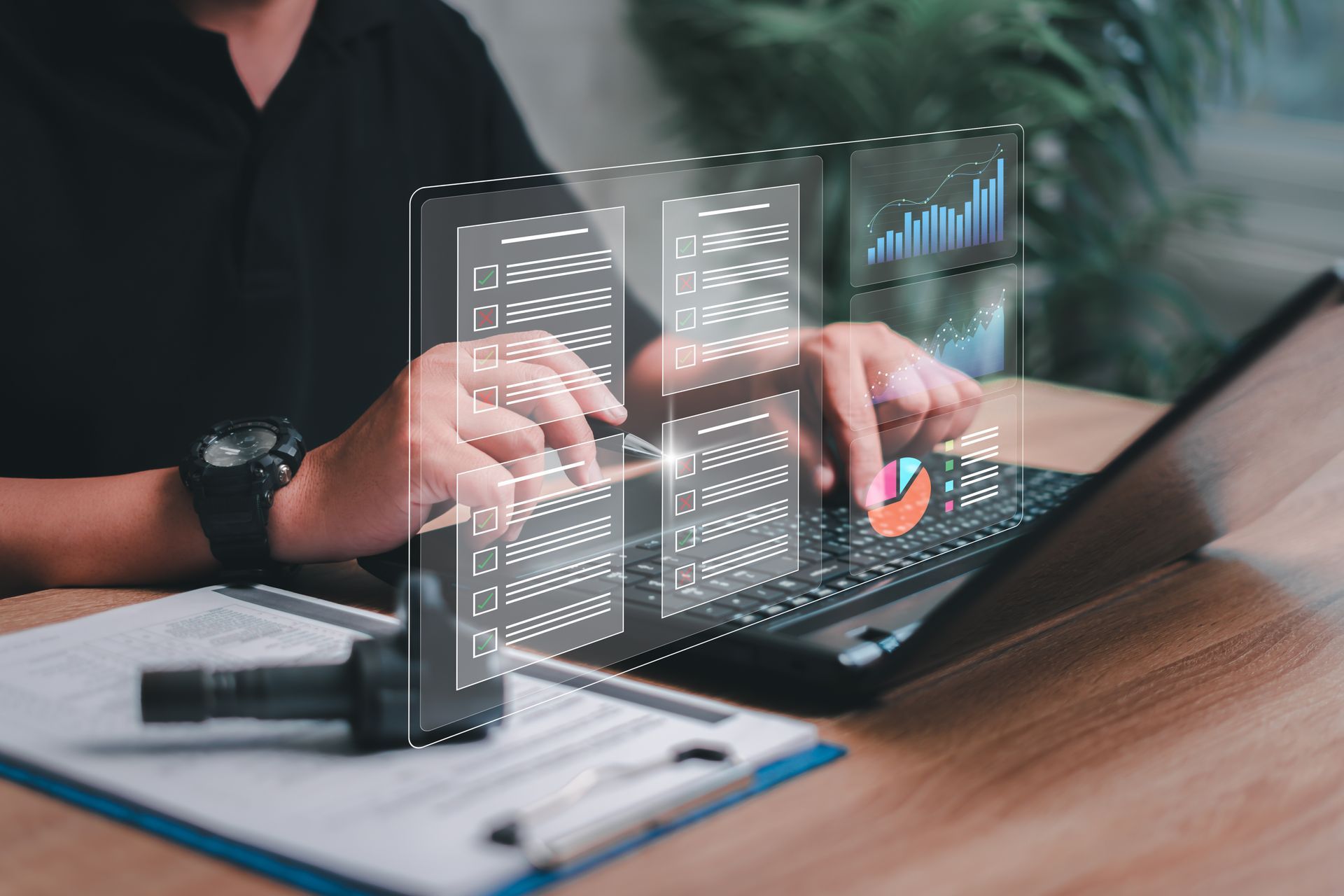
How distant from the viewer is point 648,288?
0.43 meters

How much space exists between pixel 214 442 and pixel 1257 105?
2288mm

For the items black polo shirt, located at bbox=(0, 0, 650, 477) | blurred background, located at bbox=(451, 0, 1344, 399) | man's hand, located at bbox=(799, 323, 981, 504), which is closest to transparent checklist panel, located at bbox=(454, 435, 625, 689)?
man's hand, located at bbox=(799, 323, 981, 504)

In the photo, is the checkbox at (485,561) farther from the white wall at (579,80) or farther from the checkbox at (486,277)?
the white wall at (579,80)

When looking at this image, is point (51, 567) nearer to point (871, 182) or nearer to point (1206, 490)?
point (871, 182)

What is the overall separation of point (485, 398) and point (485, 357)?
0.01 metres

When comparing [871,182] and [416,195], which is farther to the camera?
[871,182]

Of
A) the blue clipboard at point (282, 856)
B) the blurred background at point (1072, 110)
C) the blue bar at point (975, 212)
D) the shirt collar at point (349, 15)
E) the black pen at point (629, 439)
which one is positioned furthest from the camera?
the blurred background at point (1072, 110)

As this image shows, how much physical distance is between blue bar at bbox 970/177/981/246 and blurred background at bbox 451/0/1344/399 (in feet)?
4.69

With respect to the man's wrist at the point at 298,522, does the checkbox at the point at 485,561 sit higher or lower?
higher

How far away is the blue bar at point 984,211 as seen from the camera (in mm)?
532

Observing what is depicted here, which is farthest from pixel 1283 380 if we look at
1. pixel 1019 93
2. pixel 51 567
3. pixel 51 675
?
pixel 1019 93

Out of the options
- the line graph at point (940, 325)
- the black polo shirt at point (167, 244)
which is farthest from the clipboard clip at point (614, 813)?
the black polo shirt at point (167, 244)

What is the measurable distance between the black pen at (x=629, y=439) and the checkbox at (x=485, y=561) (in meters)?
0.07

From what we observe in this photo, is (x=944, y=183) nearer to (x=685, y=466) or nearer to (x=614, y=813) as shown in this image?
(x=685, y=466)
